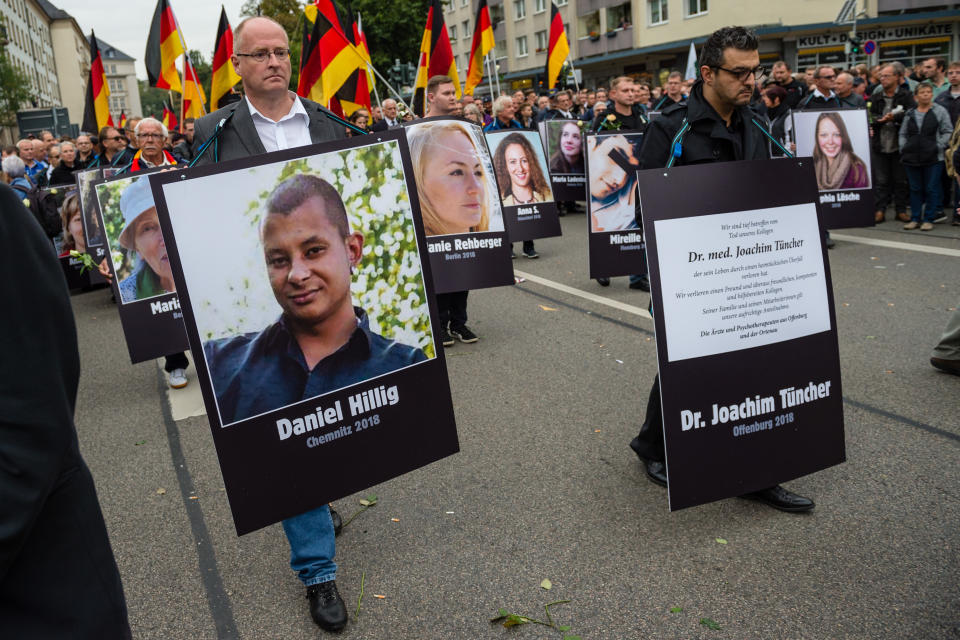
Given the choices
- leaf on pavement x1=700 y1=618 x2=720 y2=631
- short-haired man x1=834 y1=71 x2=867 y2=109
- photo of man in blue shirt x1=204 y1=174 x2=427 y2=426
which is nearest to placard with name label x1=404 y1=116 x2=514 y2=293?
photo of man in blue shirt x1=204 y1=174 x2=427 y2=426

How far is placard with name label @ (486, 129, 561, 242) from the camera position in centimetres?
905

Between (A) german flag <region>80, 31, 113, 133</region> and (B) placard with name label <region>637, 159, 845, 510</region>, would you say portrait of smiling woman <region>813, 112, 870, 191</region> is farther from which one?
(A) german flag <region>80, 31, 113, 133</region>

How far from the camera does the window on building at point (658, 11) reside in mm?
42500

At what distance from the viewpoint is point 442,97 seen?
6738 mm

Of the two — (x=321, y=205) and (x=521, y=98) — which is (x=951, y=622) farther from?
(x=521, y=98)

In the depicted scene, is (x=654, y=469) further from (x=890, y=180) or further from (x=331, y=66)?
(x=890, y=180)

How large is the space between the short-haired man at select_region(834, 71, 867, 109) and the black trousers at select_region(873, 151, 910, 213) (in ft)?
4.28

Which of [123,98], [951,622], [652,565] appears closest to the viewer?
[951,622]

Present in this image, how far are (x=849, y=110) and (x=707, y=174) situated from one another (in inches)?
269

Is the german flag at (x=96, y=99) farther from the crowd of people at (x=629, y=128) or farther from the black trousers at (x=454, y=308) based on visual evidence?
the black trousers at (x=454, y=308)

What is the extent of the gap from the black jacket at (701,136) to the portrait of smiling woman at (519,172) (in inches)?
201

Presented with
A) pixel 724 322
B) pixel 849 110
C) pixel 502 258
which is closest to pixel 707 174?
pixel 724 322

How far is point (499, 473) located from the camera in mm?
4359

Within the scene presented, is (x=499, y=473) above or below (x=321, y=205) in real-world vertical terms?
below
